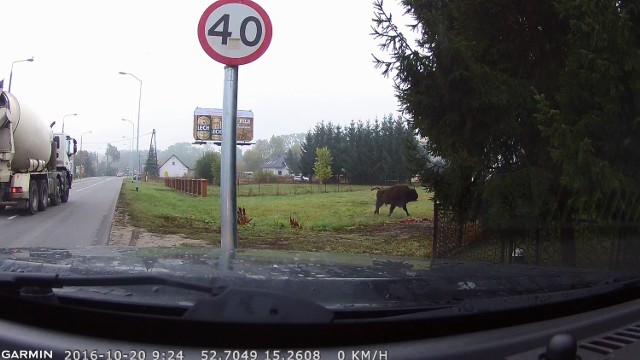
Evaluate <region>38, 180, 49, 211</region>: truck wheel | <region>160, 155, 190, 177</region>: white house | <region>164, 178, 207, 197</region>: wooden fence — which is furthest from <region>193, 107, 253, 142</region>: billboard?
<region>160, 155, 190, 177</region>: white house

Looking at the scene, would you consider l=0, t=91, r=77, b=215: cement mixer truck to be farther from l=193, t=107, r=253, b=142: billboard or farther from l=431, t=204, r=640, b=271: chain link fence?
l=431, t=204, r=640, b=271: chain link fence

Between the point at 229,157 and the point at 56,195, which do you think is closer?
the point at 229,157

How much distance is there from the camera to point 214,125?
7.32m

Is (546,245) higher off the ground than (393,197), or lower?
lower

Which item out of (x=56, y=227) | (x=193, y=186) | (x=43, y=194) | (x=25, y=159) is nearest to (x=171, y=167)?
(x=193, y=186)

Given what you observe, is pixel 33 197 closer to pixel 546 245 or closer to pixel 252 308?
pixel 546 245

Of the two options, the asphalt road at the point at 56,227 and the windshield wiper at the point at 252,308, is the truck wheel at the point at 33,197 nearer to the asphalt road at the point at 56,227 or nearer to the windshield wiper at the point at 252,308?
the asphalt road at the point at 56,227

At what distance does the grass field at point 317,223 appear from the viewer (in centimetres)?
1015

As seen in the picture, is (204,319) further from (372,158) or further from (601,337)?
(372,158)

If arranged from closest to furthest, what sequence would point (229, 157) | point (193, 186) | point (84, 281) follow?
point (84, 281)
point (229, 157)
point (193, 186)

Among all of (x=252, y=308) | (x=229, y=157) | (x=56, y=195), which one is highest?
(x=229, y=157)

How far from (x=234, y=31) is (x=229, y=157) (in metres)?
1.15

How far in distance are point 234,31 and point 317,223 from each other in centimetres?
1040

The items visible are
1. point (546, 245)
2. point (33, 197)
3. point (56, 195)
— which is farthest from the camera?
point (56, 195)
